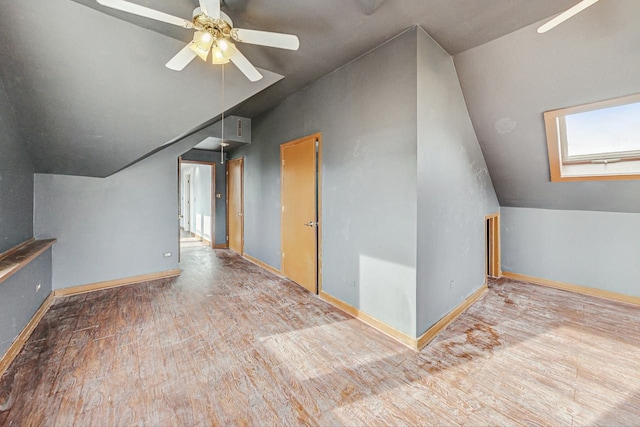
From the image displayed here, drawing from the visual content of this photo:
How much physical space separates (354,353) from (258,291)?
178 cm

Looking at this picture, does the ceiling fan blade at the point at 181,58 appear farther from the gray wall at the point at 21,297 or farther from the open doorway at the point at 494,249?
the open doorway at the point at 494,249

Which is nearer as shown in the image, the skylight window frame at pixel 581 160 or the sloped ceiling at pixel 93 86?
the sloped ceiling at pixel 93 86

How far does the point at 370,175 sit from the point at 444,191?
75 centimetres

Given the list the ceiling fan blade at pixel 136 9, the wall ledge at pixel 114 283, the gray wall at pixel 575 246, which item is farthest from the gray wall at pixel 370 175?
the gray wall at pixel 575 246

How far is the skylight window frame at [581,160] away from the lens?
2.69 meters

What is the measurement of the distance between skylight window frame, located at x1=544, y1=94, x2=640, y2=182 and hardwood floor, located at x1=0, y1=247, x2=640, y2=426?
152 cm

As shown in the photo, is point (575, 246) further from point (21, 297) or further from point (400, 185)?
point (21, 297)

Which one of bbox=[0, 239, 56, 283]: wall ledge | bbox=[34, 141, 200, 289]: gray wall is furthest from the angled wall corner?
bbox=[0, 239, 56, 283]: wall ledge

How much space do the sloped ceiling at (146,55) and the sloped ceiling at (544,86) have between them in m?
0.28

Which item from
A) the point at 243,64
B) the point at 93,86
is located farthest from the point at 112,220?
the point at 243,64

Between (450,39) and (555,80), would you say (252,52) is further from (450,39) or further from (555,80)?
(555,80)

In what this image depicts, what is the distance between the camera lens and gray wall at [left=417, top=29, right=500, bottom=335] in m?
2.33

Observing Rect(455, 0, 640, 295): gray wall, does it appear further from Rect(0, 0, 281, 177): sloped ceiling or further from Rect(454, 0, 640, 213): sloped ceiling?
Rect(0, 0, 281, 177): sloped ceiling

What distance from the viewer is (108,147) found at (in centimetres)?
305
